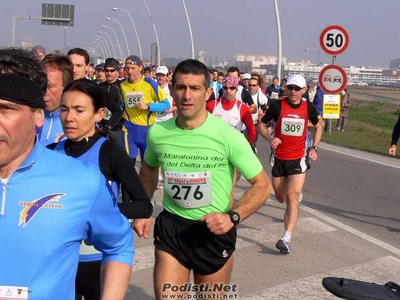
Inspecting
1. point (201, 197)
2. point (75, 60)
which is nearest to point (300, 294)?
point (201, 197)

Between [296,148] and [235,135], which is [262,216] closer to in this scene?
[296,148]

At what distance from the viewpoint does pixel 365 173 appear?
1347 cm

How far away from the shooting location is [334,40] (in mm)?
13898

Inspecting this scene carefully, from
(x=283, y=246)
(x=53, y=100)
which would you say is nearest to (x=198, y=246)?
(x=53, y=100)

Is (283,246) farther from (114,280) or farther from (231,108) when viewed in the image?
(114,280)

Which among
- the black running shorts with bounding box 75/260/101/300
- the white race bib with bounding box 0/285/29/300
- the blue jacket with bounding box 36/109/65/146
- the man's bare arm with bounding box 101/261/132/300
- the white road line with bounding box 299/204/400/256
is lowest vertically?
the white road line with bounding box 299/204/400/256

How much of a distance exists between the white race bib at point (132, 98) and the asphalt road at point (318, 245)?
151cm

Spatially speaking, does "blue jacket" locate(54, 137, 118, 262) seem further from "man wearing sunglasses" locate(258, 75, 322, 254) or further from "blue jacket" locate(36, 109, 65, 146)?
"man wearing sunglasses" locate(258, 75, 322, 254)

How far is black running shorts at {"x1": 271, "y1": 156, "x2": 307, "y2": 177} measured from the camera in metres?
7.81

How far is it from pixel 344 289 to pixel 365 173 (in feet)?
37.9

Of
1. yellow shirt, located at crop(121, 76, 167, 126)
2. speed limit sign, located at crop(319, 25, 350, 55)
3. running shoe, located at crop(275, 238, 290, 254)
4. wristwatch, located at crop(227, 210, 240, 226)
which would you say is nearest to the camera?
wristwatch, located at crop(227, 210, 240, 226)

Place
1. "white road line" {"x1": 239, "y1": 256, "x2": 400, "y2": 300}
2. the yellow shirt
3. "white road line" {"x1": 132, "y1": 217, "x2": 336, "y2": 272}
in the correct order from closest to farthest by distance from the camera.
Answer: "white road line" {"x1": 239, "y1": 256, "x2": 400, "y2": 300}
"white road line" {"x1": 132, "y1": 217, "x2": 336, "y2": 272}
the yellow shirt

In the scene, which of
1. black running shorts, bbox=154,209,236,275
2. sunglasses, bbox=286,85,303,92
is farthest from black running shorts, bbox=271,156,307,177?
black running shorts, bbox=154,209,236,275

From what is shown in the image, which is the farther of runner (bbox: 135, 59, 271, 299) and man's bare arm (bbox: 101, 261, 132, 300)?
runner (bbox: 135, 59, 271, 299)
